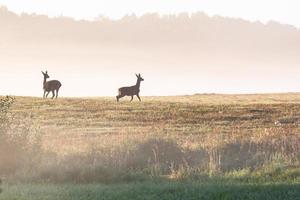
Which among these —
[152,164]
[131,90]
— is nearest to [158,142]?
[152,164]

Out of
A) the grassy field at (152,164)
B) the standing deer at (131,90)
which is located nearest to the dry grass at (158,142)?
the grassy field at (152,164)

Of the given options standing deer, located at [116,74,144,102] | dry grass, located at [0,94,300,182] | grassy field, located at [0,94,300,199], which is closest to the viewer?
grassy field, located at [0,94,300,199]

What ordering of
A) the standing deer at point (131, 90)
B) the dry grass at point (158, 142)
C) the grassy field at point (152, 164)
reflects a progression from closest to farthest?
the grassy field at point (152, 164), the dry grass at point (158, 142), the standing deer at point (131, 90)

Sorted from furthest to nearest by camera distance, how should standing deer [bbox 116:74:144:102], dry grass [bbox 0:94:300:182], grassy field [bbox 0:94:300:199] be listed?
standing deer [bbox 116:74:144:102] < dry grass [bbox 0:94:300:182] < grassy field [bbox 0:94:300:199]

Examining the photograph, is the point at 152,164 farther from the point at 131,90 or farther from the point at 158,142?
the point at 131,90

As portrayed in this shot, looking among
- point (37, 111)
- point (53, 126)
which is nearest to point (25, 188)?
point (53, 126)

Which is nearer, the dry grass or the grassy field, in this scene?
the grassy field

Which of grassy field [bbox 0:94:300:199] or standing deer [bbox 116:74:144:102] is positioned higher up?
standing deer [bbox 116:74:144:102]

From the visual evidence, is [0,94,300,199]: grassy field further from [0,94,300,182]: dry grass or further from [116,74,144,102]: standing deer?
[116,74,144,102]: standing deer

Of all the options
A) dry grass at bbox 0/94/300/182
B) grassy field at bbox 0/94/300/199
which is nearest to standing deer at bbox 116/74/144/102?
dry grass at bbox 0/94/300/182

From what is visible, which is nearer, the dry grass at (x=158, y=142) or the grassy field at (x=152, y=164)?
the grassy field at (x=152, y=164)

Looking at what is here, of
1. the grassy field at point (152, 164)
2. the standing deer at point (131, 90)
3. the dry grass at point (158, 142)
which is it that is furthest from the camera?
the standing deer at point (131, 90)

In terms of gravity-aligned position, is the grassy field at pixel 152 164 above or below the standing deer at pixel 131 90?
below

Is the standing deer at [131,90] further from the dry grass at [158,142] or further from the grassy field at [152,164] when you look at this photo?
the grassy field at [152,164]
